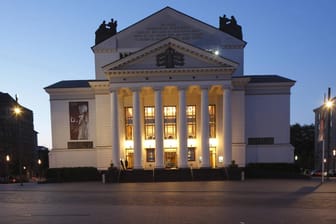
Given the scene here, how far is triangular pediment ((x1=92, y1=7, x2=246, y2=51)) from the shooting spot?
3938 cm

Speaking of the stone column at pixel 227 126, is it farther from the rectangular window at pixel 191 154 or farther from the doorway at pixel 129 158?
the doorway at pixel 129 158

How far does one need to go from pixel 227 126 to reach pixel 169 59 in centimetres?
1003

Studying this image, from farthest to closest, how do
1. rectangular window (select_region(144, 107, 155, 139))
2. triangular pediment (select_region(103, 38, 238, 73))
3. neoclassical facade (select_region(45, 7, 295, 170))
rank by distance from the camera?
rectangular window (select_region(144, 107, 155, 139)) → neoclassical facade (select_region(45, 7, 295, 170)) → triangular pediment (select_region(103, 38, 238, 73))

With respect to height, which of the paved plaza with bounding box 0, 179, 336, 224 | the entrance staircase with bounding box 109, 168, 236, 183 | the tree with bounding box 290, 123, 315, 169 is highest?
the paved plaza with bounding box 0, 179, 336, 224

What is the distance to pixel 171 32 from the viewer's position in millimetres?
39344

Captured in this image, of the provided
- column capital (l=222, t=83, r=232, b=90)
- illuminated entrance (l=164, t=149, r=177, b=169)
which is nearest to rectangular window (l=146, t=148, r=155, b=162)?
illuminated entrance (l=164, t=149, r=177, b=169)

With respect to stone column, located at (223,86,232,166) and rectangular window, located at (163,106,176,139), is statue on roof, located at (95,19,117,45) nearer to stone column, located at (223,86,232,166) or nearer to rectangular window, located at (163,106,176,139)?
rectangular window, located at (163,106,176,139)

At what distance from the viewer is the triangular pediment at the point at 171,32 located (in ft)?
129

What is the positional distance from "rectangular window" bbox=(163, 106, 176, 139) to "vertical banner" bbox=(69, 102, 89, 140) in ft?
33.1

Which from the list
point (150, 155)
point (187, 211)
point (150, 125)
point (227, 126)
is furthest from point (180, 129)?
point (187, 211)

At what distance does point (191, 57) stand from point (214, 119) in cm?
924

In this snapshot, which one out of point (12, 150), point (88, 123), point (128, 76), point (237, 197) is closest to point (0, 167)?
point (12, 150)

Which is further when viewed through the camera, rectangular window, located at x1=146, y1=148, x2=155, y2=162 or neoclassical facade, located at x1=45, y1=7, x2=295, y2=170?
rectangular window, located at x1=146, y1=148, x2=155, y2=162

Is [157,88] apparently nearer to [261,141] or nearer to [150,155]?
[150,155]
